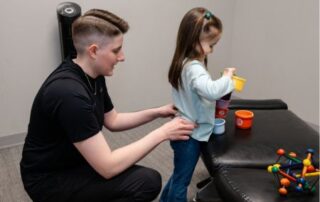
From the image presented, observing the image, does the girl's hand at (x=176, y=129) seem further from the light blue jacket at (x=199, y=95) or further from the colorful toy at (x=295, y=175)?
the colorful toy at (x=295, y=175)

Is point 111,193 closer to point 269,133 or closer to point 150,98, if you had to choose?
point 269,133

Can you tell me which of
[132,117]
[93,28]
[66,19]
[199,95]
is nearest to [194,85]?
[199,95]

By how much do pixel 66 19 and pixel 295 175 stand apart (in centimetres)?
163

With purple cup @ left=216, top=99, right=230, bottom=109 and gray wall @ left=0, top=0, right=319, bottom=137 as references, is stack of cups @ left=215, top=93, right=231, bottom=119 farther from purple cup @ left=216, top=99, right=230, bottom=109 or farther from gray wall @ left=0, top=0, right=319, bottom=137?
gray wall @ left=0, top=0, right=319, bottom=137

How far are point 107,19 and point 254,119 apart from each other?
99 cm

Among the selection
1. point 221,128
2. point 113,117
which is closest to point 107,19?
point 113,117

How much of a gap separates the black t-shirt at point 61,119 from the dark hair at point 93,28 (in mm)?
103

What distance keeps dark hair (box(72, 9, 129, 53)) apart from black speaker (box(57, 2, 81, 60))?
3.15ft

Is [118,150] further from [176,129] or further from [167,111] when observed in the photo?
[167,111]

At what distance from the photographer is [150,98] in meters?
2.87

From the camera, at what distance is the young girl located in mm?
1365

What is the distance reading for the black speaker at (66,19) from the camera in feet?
6.88

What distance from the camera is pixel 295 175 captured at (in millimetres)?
1181

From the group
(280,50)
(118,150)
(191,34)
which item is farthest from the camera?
(280,50)
